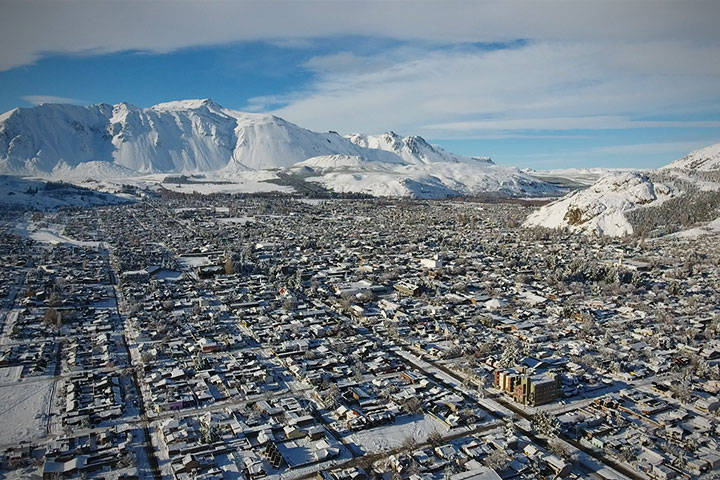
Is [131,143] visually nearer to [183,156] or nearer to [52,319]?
[183,156]

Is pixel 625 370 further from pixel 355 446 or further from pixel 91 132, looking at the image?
pixel 91 132

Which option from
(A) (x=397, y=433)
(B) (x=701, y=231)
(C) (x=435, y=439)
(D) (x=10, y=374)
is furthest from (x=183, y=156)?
(C) (x=435, y=439)

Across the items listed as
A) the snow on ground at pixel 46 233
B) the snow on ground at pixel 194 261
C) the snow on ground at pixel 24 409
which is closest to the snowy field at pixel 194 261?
the snow on ground at pixel 194 261

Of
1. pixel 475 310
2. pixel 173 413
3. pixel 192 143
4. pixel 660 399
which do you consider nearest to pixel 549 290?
pixel 475 310

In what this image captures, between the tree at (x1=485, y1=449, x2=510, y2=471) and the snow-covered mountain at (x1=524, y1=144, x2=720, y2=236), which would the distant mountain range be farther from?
the tree at (x1=485, y1=449, x2=510, y2=471)

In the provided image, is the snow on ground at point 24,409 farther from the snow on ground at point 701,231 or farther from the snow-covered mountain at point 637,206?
the snow on ground at point 701,231

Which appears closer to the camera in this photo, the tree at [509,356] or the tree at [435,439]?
the tree at [435,439]
